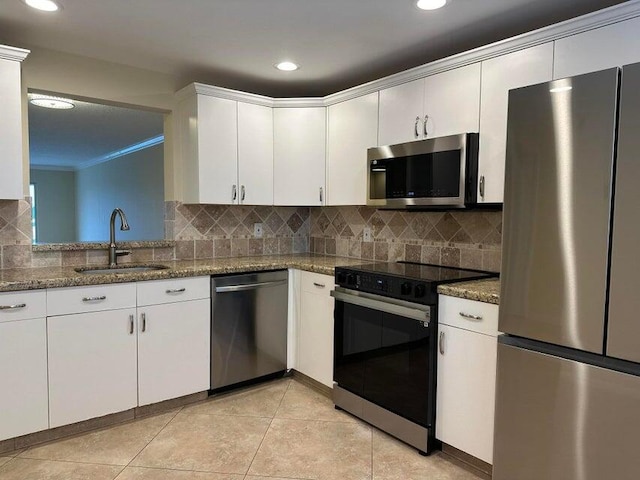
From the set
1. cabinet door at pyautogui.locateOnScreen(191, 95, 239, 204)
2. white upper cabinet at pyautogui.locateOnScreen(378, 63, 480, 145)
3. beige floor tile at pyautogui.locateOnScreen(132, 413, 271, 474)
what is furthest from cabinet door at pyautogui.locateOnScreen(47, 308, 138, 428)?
white upper cabinet at pyautogui.locateOnScreen(378, 63, 480, 145)

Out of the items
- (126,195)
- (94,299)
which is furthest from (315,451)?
(126,195)

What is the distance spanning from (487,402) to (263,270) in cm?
169

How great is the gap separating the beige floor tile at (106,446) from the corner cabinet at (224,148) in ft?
5.08

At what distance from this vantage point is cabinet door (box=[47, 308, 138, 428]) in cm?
236

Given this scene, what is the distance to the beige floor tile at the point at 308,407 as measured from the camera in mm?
2746

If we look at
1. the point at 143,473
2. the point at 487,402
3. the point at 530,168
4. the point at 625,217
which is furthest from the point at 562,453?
the point at 143,473

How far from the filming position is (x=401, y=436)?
7.86ft

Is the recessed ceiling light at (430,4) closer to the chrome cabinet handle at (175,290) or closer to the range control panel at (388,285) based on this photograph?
the range control panel at (388,285)

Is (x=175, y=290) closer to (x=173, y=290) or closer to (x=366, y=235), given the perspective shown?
(x=173, y=290)

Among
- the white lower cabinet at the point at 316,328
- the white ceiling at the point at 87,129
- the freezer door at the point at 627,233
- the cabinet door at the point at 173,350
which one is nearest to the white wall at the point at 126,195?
the white ceiling at the point at 87,129

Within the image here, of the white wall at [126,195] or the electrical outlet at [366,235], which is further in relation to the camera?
the white wall at [126,195]

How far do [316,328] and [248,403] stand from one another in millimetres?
677

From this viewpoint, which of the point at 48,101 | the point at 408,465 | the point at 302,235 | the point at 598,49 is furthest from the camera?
the point at 302,235

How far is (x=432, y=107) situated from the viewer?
2.61 m
